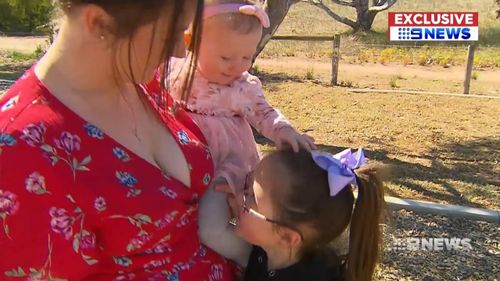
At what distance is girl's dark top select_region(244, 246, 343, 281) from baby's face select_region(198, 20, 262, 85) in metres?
0.46

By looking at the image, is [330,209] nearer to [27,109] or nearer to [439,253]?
[27,109]

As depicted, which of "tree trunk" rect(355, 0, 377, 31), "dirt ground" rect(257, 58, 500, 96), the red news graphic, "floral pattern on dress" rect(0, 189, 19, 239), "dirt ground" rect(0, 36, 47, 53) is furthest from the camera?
"tree trunk" rect(355, 0, 377, 31)

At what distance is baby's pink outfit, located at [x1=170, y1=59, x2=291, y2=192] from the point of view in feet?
5.54

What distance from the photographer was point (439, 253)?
3607 millimetres

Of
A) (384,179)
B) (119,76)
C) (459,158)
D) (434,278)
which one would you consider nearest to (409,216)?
(434,278)

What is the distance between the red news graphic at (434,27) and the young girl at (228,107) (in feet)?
47.6

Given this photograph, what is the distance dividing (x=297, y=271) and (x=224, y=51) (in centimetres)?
56

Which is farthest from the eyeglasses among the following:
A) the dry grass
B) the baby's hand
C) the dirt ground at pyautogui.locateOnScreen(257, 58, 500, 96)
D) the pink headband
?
the dry grass

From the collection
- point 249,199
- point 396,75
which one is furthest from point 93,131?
point 396,75

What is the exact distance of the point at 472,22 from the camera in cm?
1631

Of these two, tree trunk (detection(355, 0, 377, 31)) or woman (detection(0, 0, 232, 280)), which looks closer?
woman (detection(0, 0, 232, 280))

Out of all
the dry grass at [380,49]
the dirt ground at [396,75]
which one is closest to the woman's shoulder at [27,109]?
the dirt ground at [396,75]

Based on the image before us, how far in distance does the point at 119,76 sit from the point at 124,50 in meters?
0.08

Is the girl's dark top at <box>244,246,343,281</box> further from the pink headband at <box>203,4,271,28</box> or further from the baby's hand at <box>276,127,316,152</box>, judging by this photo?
the pink headband at <box>203,4,271,28</box>
